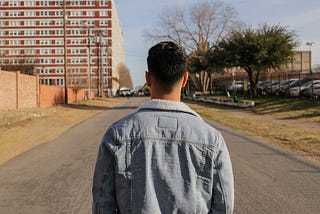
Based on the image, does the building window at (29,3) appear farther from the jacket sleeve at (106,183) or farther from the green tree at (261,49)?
the jacket sleeve at (106,183)

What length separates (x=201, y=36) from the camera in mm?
67875

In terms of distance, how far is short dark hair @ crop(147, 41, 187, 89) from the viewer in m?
2.32

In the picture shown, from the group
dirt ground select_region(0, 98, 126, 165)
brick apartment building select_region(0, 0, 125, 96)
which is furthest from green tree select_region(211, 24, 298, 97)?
brick apartment building select_region(0, 0, 125, 96)

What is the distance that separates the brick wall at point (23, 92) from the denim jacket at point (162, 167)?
24021 mm

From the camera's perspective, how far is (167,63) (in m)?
2.32

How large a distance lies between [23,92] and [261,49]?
23.0 m

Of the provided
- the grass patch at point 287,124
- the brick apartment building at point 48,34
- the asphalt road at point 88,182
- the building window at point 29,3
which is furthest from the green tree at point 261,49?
the building window at point 29,3

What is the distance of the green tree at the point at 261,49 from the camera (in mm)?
42438

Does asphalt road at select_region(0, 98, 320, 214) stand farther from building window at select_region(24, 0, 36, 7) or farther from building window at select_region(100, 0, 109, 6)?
building window at select_region(24, 0, 36, 7)

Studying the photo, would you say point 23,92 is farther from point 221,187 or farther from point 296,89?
point 221,187

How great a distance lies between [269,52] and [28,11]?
99.3 meters

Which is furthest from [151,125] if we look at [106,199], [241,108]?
[241,108]

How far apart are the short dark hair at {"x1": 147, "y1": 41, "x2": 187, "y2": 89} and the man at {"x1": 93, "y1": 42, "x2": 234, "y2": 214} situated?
0.46ft

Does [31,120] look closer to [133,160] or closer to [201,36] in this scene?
[133,160]
